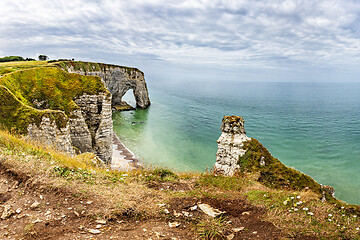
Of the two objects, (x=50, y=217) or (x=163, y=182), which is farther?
(x=163, y=182)

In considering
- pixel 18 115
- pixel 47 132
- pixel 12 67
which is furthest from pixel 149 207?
pixel 12 67

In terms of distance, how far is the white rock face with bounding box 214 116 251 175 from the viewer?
578 inches

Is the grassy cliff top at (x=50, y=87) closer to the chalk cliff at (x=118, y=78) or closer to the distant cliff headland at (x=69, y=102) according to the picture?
→ the distant cliff headland at (x=69, y=102)

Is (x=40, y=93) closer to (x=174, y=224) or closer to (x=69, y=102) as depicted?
(x=69, y=102)

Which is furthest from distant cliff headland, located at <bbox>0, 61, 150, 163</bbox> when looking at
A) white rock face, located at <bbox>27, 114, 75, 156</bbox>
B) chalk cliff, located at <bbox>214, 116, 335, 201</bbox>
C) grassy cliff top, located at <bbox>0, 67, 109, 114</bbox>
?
chalk cliff, located at <bbox>214, 116, 335, 201</bbox>

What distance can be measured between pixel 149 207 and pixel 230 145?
9665 mm

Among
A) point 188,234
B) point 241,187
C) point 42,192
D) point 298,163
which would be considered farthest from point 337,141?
point 42,192

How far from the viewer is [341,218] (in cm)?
655

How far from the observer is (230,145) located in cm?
1503

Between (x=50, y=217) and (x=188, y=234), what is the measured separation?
4.32m

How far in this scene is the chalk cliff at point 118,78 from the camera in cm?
5986

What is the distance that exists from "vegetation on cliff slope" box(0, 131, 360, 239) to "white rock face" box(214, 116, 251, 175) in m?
5.42

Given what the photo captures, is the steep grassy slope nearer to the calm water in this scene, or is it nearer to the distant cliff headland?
the distant cliff headland

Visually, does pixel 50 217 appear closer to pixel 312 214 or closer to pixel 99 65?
pixel 312 214
